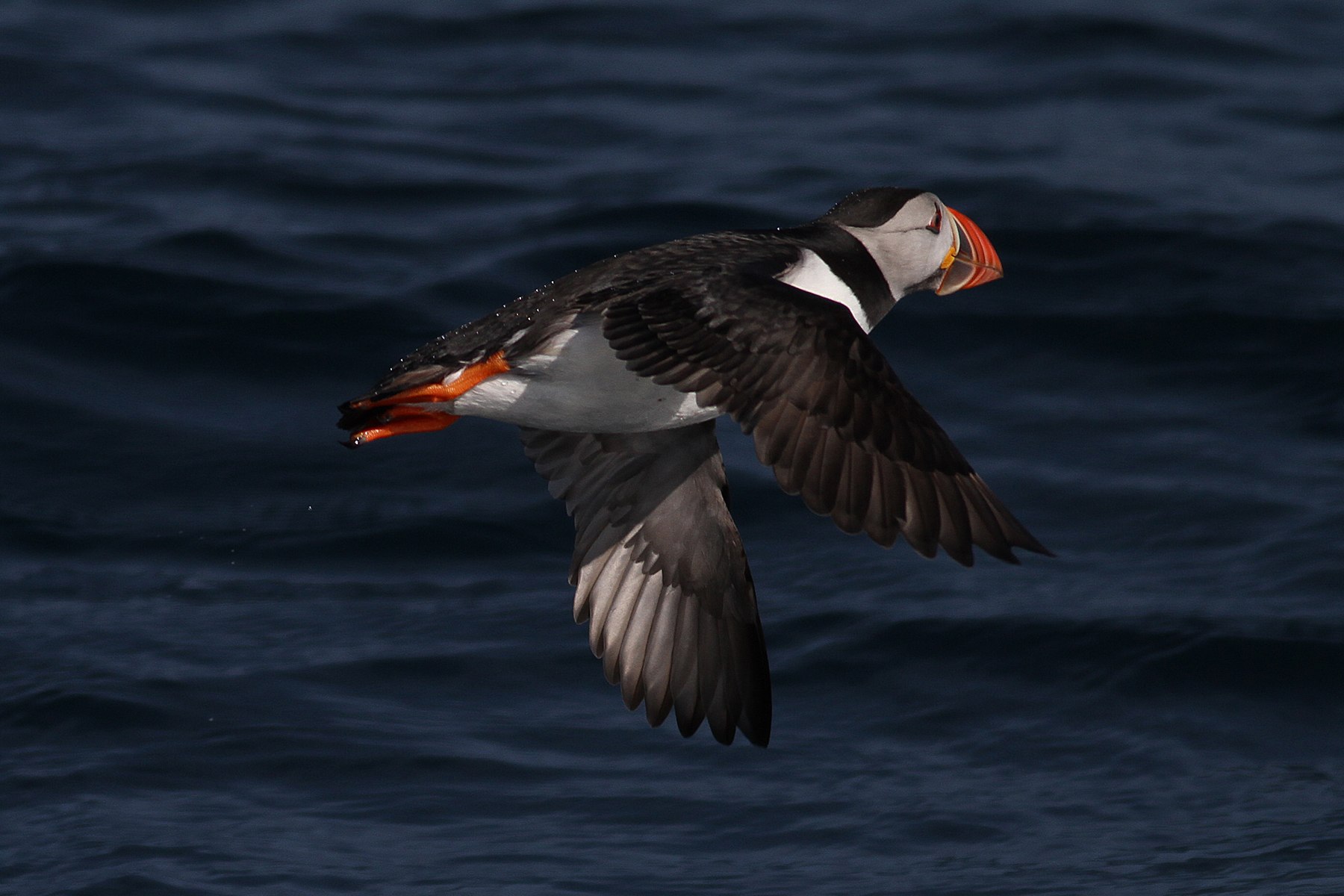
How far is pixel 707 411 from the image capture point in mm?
5254

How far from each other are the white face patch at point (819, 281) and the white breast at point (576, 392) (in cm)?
41

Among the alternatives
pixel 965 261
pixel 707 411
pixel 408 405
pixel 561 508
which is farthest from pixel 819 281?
pixel 561 508

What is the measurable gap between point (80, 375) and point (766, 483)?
→ 9.68 ft

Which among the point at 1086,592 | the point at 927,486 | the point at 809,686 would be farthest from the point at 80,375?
the point at 927,486

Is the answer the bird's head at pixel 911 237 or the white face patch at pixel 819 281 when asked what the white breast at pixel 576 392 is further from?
the bird's head at pixel 911 237

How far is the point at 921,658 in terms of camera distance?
7.11m

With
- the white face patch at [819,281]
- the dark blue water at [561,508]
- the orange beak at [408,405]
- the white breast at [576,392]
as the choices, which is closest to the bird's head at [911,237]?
the white face patch at [819,281]

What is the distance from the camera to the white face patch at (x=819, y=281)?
5098 mm

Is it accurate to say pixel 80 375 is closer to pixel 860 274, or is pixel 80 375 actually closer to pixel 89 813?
pixel 89 813

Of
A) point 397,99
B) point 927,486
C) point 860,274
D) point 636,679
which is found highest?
point 397,99

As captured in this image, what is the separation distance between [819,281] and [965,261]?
656 mm

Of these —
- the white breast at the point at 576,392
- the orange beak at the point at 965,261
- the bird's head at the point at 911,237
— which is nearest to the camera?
the white breast at the point at 576,392

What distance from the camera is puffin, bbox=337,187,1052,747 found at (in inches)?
170

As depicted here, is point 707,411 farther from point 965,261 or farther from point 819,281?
point 965,261
